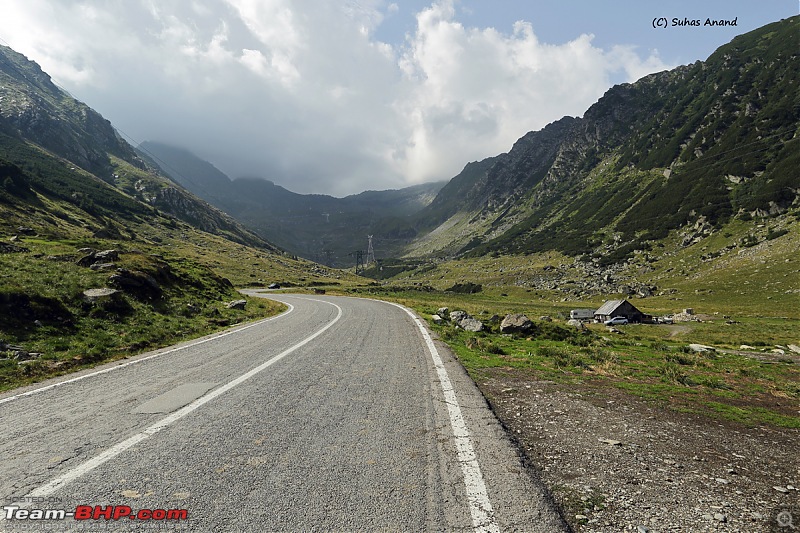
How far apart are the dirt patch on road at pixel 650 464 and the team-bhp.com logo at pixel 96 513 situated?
3961mm

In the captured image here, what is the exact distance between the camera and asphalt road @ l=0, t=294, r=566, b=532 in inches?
137

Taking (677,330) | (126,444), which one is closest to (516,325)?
(126,444)

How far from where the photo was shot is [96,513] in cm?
345

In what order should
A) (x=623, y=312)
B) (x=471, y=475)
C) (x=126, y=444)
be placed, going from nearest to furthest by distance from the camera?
1. (x=471, y=475)
2. (x=126, y=444)
3. (x=623, y=312)

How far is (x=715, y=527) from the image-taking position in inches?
132

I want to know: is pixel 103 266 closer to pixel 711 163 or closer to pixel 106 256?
pixel 106 256

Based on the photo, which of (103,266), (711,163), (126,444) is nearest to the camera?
(126,444)

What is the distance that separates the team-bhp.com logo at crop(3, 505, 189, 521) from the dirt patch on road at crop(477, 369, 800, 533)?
13.0 feet

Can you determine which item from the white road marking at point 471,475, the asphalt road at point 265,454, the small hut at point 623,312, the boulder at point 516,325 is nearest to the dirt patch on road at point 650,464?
the asphalt road at point 265,454

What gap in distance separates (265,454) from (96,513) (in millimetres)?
1756

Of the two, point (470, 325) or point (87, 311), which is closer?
point (87, 311)

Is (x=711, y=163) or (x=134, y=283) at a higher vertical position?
(x=711, y=163)

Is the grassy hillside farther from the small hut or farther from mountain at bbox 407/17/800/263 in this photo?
mountain at bbox 407/17/800/263

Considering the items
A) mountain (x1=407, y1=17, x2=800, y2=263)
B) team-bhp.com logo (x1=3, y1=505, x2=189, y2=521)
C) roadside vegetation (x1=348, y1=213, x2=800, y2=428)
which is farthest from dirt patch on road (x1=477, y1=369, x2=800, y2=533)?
mountain (x1=407, y1=17, x2=800, y2=263)
